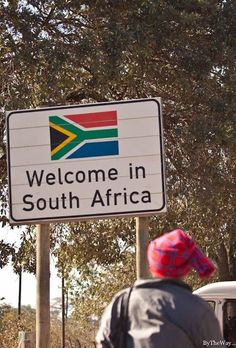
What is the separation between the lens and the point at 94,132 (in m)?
5.91

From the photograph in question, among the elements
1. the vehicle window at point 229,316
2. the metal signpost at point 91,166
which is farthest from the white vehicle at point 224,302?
the metal signpost at point 91,166

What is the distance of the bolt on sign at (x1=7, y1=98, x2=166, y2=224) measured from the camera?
19.3 ft

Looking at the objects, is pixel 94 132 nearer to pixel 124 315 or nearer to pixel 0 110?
pixel 124 315

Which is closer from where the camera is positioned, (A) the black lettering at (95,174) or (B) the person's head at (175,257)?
(B) the person's head at (175,257)

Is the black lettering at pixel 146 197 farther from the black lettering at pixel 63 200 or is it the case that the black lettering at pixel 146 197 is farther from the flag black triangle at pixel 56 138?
the flag black triangle at pixel 56 138

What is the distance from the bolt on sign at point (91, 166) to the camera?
5.88m

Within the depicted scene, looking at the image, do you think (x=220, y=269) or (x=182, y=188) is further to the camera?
(x=220, y=269)

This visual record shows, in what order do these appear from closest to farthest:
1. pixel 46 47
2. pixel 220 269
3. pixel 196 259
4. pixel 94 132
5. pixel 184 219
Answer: pixel 196 259
pixel 94 132
pixel 46 47
pixel 184 219
pixel 220 269

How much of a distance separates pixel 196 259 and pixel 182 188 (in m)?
10.5

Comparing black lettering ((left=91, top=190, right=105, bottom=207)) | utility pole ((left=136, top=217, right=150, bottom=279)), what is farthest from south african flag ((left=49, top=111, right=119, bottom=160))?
utility pole ((left=136, top=217, right=150, bottom=279))

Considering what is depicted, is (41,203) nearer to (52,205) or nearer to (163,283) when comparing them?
(52,205)

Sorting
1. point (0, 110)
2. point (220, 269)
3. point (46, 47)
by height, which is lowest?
point (220, 269)

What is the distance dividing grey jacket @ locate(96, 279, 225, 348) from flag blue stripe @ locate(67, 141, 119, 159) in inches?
97.5

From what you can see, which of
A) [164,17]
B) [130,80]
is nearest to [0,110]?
[130,80]
